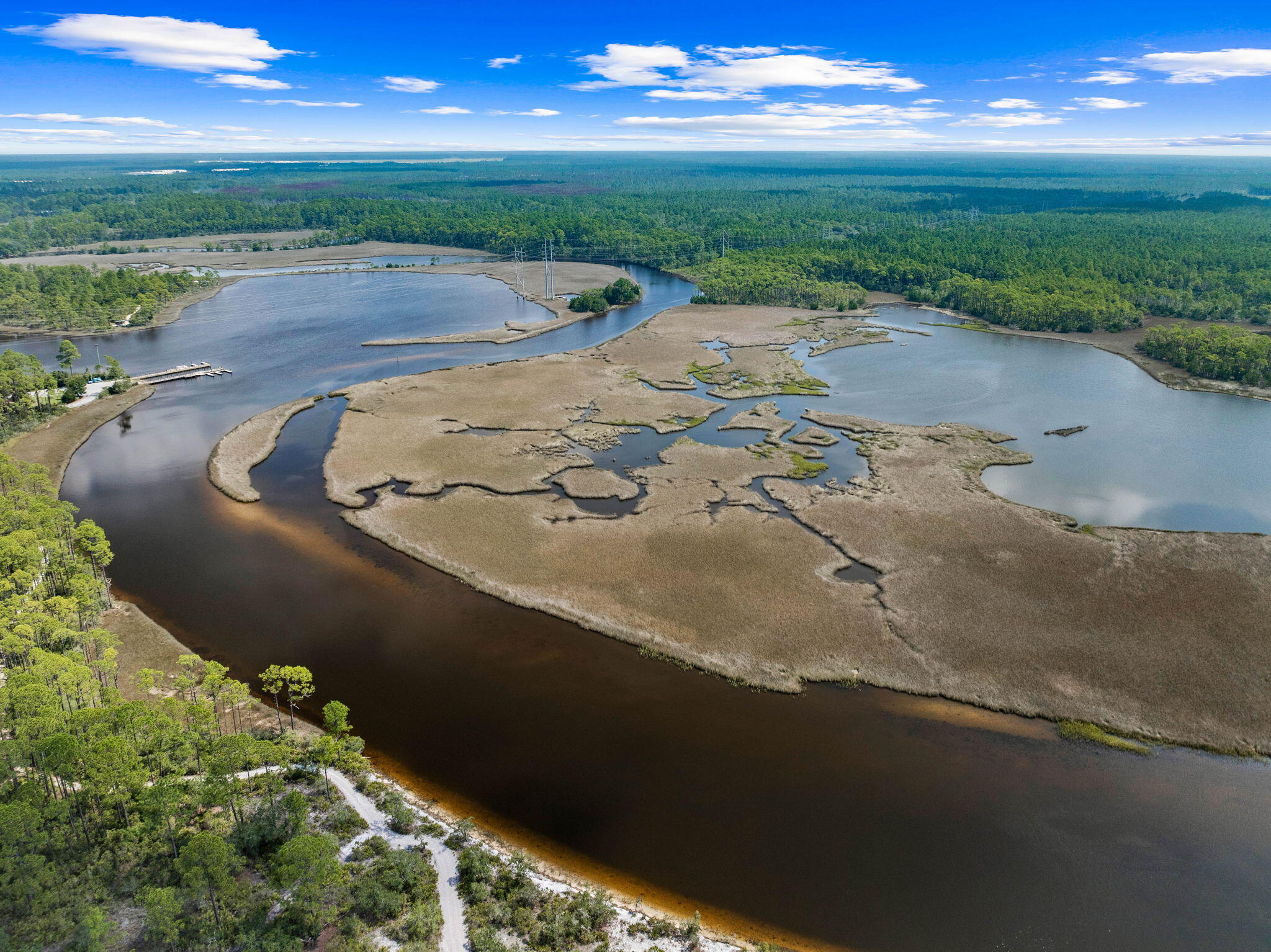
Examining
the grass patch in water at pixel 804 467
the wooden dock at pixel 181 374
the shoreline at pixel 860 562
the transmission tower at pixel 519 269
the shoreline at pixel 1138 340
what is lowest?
the shoreline at pixel 860 562

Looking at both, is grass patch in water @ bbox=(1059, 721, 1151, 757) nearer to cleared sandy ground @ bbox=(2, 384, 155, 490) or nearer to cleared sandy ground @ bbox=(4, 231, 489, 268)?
cleared sandy ground @ bbox=(2, 384, 155, 490)

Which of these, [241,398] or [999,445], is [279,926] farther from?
[241,398]

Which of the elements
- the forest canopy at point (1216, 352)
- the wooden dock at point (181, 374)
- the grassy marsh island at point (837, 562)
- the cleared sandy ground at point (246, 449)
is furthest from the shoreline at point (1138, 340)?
the wooden dock at point (181, 374)

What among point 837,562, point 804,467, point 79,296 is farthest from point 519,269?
point 837,562

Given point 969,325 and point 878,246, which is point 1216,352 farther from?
point 878,246

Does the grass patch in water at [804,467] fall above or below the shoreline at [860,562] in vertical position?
above

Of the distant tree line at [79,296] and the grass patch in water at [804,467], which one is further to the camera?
the distant tree line at [79,296]

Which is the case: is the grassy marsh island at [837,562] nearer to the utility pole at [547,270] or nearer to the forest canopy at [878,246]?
the forest canopy at [878,246]
